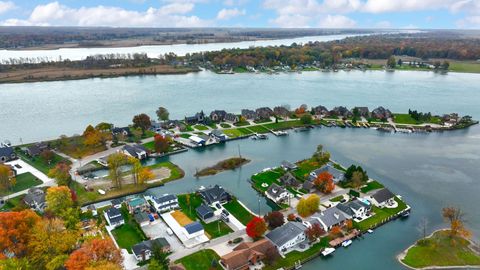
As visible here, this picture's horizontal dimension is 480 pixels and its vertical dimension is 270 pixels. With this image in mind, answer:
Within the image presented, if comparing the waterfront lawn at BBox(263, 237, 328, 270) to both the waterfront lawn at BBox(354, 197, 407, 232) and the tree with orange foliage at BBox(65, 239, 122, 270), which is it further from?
the tree with orange foliage at BBox(65, 239, 122, 270)

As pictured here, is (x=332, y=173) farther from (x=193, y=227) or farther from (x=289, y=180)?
(x=193, y=227)

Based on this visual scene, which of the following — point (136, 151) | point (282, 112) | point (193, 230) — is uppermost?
point (282, 112)

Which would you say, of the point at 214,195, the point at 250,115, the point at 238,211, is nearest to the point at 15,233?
the point at 214,195

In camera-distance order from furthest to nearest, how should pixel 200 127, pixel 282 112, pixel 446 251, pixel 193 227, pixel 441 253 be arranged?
1. pixel 282 112
2. pixel 200 127
3. pixel 193 227
4. pixel 446 251
5. pixel 441 253

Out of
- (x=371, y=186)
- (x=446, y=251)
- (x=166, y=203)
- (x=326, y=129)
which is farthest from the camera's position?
(x=326, y=129)

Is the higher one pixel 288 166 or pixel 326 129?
pixel 326 129

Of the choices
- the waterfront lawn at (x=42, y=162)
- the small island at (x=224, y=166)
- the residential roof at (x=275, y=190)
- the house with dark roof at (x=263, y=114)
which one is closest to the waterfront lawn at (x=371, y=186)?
the residential roof at (x=275, y=190)

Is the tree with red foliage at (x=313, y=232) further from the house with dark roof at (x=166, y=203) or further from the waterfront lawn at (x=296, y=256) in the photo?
the house with dark roof at (x=166, y=203)

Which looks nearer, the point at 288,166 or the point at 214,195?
the point at 214,195
